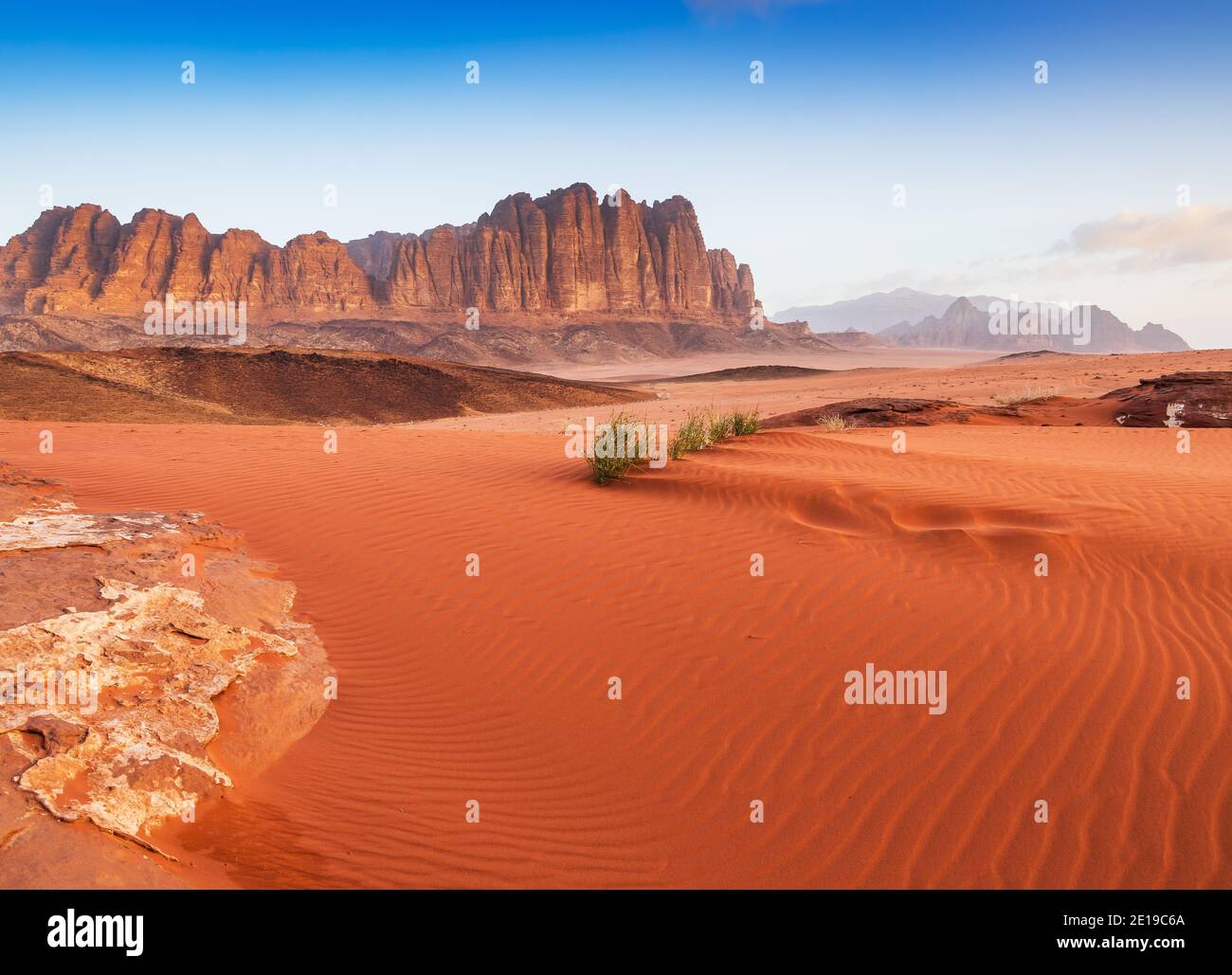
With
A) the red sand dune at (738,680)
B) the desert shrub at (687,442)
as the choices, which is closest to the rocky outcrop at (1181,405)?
the red sand dune at (738,680)

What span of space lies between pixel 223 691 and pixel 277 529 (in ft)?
12.7

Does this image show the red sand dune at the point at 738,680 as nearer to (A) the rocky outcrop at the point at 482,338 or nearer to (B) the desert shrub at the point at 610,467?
(B) the desert shrub at the point at 610,467

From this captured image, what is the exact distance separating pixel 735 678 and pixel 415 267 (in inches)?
5518

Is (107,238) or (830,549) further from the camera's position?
(107,238)

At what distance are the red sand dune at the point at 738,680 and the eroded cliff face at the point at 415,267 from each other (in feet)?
415

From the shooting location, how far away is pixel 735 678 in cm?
504

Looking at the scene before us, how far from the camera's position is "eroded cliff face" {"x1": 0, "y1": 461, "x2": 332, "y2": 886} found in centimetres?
308

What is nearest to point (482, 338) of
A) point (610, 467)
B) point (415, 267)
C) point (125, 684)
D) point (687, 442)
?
point (415, 267)

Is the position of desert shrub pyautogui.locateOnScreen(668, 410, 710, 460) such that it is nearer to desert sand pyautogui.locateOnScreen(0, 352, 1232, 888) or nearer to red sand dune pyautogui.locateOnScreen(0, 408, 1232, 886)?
desert sand pyautogui.locateOnScreen(0, 352, 1232, 888)

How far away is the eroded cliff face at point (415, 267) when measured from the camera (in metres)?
114

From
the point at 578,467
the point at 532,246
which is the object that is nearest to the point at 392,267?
the point at 532,246

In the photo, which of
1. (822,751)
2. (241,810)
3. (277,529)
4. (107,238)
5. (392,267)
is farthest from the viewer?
(392,267)

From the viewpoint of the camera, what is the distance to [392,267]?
13312 cm
